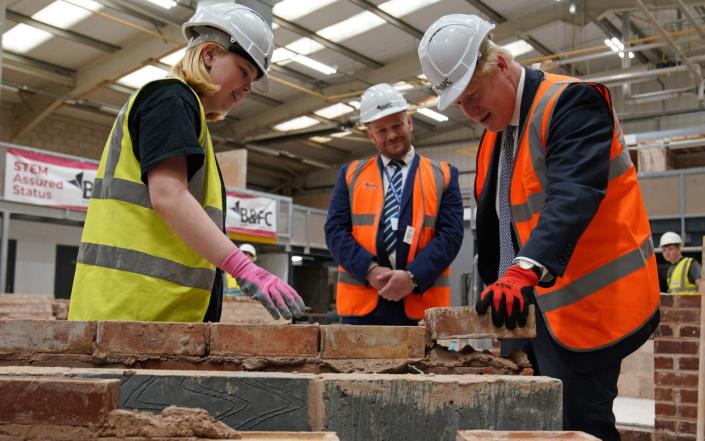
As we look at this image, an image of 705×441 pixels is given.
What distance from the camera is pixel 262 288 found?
7.55 feet

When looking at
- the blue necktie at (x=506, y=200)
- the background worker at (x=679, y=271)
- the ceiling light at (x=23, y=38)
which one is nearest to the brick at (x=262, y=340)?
the blue necktie at (x=506, y=200)

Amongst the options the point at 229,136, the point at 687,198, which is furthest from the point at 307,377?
the point at 229,136

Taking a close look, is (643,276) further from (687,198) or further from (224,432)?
(687,198)

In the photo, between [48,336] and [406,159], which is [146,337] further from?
[406,159]

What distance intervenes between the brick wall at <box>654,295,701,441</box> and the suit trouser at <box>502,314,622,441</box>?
3.54 metres

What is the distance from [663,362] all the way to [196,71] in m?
4.60

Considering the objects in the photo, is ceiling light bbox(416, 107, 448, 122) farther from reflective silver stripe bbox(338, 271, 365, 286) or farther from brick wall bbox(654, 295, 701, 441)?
reflective silver stripe bbox(338, 271, 365, 286)

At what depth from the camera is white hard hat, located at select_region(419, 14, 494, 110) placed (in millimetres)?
2479

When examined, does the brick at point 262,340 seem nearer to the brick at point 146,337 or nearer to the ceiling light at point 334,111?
the brick at point 146,337

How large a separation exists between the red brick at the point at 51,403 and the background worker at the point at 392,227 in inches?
91.1

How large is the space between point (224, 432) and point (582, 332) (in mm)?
1375

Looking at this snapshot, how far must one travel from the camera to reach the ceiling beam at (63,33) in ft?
45.3

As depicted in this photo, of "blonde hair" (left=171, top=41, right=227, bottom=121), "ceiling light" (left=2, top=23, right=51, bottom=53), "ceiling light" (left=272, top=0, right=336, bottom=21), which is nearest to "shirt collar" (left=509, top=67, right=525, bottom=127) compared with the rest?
"blonde hair" (left=171, top=41, right=227, bottom=121)

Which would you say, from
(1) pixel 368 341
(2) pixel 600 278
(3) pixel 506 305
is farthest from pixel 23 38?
(3) pixel 506 305
